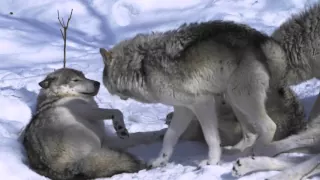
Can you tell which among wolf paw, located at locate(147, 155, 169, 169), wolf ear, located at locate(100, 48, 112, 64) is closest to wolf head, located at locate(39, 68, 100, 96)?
wolf ear, located at locate(100, 48, 112, 64)

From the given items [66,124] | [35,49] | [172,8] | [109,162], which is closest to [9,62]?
[35,49]

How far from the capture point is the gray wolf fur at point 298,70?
174 inches

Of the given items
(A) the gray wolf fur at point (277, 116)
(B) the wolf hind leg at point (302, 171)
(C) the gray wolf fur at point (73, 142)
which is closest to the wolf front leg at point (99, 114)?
(C) the gray wolf fur at point (73, 142)

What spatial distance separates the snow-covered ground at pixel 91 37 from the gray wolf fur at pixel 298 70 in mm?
739

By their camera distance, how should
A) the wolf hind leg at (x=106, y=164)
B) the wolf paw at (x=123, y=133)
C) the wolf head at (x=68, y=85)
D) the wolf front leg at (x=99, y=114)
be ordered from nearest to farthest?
the wolf hind leg at (x=106, y=164) → the wolf paw at (x=123, y=133) → the wolf front leg at (x=99, y=114) → the wolf head at (x=68, y=85)

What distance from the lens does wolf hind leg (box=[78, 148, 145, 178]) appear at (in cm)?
482

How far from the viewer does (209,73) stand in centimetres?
478

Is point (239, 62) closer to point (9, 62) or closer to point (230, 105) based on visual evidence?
point (230, 105)

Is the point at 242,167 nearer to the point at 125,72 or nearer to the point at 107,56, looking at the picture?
the point at 125,72

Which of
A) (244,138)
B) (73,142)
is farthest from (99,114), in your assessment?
(244,138)

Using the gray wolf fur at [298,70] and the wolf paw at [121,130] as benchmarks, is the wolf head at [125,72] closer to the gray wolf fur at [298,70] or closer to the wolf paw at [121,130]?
the wolf paw at [121,130]

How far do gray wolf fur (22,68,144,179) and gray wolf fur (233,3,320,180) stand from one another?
1.11 metres

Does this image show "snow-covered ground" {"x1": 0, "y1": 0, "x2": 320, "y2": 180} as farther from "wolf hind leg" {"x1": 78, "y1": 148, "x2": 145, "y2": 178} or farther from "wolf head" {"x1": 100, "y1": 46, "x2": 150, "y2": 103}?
"wolf head" {"x1": 100, "y1": 46, "x2": 150, "y2": 103}

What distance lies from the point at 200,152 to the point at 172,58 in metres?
1.03
